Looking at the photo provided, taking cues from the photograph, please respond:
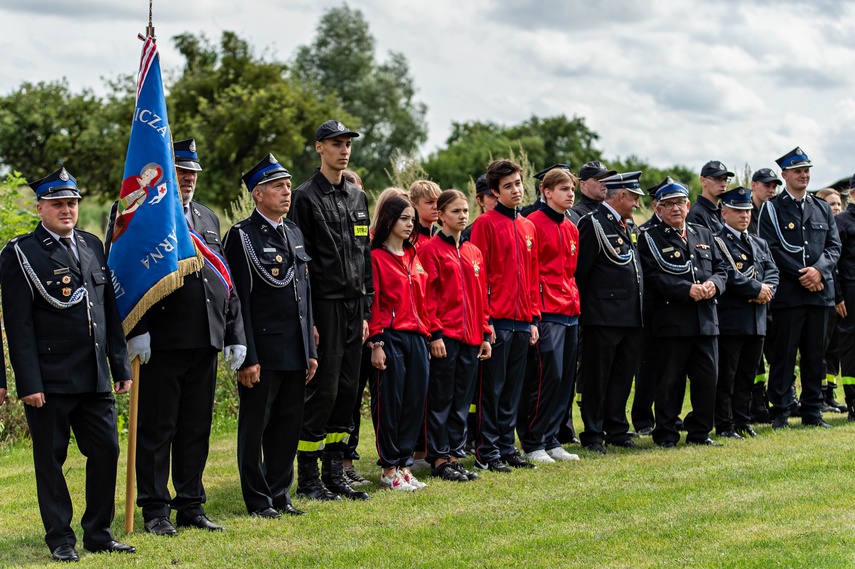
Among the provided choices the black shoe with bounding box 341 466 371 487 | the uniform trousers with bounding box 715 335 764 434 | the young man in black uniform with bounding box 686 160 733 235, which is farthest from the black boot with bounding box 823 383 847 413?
the black shoe with bounding box 341 466 371 487

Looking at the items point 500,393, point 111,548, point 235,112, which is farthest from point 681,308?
point 235,112

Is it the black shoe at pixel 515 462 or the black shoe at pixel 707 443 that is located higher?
the black shoe at pixel 707 443

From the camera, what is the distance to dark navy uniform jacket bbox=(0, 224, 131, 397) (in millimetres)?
6492

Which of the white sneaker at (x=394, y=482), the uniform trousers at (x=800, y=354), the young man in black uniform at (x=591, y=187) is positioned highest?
the young man in black uniform at (x=591, y=187)

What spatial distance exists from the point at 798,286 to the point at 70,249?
7.67 meters

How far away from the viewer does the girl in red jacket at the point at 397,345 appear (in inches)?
337

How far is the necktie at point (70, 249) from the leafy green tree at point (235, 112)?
36491 mm

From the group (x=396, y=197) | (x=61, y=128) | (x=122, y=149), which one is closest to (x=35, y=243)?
(x=396, y=197)

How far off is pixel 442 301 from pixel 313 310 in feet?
4.30

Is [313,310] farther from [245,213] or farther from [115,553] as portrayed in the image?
[245,213]

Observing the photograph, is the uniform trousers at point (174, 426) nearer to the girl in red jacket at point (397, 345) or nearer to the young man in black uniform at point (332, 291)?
the young man in black uniform at point (332, 291)

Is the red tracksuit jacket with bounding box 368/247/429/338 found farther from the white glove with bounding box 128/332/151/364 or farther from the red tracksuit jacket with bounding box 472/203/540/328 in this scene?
the white glove with bounding box 128/332/151/364

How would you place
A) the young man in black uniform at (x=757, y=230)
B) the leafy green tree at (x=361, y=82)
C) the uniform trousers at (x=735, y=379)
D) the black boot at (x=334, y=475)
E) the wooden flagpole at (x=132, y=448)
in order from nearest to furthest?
the wooden flagpole at (x=132, y=448) → the black boot at (x=334, y=475) → the uniform trousers at (x=735, y=379) → the young man in black uniform at (x=757, y=230) → the leafy green tree at (x=361, y=82)

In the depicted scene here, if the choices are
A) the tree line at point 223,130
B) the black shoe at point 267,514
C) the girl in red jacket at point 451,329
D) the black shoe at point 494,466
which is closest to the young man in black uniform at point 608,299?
the black shoe at point 494,466
